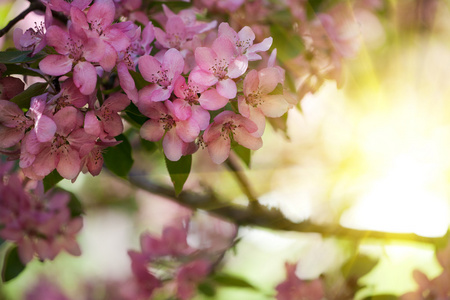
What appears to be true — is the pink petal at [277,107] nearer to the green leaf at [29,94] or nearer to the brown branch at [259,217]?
the green leaf at [29,94]

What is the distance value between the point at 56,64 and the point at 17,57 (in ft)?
0.20

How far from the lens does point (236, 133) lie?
2.09 feet

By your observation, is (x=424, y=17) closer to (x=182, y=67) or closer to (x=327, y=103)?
(x=327, y=103)

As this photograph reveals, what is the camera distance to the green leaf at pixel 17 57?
605 mm

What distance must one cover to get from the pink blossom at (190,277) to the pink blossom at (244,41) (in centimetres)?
78

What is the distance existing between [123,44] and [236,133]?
0.18m

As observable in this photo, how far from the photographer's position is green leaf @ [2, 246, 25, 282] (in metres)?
1.03

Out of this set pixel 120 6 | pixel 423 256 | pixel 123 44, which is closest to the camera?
pixel 123 44

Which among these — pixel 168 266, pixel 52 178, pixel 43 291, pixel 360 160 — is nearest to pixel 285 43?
pixel 52 178

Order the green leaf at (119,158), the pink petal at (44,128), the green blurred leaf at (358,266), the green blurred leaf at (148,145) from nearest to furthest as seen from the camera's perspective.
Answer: the pink petal at (44,128)
the green leaf at (119,158)
the green blurred leaf at (148,145)
the green blurred leaf at (358,266)

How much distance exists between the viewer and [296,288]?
1144 mm

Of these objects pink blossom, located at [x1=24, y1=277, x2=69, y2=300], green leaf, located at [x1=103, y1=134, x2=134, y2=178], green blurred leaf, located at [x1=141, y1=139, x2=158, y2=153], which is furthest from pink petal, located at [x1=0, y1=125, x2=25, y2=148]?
pink blossom, located at [x1=24, y1=277, x2=69, y2=300]

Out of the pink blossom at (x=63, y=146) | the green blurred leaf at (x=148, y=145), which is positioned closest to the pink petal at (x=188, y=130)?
the pink blossom at (x=63, y=146)

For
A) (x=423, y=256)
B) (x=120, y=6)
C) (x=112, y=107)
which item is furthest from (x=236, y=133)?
(x=423, y=256)
